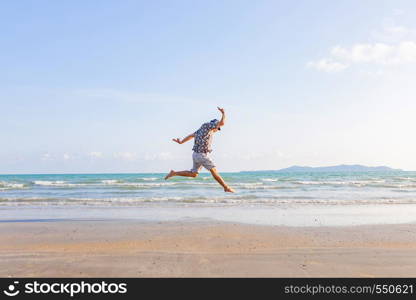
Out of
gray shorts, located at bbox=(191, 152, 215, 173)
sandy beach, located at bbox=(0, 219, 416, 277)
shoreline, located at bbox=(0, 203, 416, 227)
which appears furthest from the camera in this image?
shoreline, located at bbox=(0, 203, 416, 227)

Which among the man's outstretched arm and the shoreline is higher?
the man's outstretched arm

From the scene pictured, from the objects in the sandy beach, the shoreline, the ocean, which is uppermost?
the ocean

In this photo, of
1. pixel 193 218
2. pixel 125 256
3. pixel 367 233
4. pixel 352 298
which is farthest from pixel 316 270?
pixel 193 218

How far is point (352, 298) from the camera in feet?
18.9

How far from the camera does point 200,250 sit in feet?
30.4

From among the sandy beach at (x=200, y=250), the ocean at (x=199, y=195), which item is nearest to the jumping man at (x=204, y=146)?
the sandy beach at (x=200, y=250)

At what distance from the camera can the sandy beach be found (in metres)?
7.33

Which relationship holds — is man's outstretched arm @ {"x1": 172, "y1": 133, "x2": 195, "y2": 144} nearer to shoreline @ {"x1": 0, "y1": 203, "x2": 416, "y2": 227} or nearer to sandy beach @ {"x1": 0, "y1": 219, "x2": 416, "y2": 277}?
sandy beach @ {"x1": 0, "y1": 219, "x2": 416, "y2": 277}

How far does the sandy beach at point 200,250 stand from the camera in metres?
7.33

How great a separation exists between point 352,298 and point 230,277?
1962 millimetres

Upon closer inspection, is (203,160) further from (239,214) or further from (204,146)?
(239,214)

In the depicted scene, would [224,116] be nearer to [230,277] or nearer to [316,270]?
[230,277]

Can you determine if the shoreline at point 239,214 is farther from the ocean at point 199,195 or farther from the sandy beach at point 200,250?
the ocean at point 199,195

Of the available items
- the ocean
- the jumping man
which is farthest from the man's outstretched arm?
the ocean
